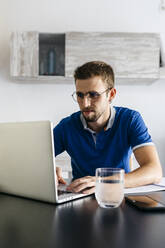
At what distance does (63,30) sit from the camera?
3037 mm

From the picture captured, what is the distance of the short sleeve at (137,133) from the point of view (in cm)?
158

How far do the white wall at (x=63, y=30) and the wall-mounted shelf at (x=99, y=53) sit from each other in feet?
1.05

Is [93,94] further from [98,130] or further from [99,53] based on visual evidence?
[99,53]

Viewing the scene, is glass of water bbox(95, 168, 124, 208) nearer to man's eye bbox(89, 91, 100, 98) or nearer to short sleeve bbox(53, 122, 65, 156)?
man's eye bbox(89, 91, 100, 98)

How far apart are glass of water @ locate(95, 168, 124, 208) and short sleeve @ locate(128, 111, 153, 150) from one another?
27.8 inches

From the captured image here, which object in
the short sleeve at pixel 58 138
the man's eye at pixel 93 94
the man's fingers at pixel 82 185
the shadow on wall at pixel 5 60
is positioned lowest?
the man's fingers at pixel 82 185

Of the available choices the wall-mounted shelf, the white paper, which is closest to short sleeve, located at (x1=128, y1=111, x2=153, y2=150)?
the white paper

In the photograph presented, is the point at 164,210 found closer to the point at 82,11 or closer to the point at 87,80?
the point at 87,80

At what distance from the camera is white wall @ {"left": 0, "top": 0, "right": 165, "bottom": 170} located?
303cm

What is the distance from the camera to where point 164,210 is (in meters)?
0.87

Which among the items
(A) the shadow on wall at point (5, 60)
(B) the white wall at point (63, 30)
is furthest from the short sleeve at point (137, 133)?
(A) the shadow on wall at point (5, 60)

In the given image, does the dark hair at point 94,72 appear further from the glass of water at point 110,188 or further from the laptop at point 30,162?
the glass of water at point 110,188

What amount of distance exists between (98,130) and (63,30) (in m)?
1.64

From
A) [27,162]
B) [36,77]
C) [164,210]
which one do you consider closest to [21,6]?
[36,77]
